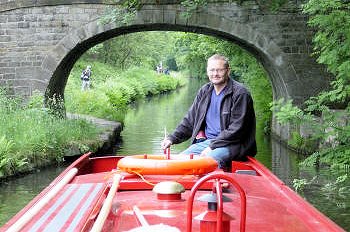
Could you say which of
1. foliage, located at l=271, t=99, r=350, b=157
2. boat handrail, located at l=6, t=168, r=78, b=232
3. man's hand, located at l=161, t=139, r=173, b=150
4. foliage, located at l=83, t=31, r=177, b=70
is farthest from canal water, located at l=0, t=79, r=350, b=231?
foliage, located at l=83, t=31, r=177, b=70

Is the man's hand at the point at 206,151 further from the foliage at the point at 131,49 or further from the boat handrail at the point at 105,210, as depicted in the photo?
the foliage at the point at 131,49

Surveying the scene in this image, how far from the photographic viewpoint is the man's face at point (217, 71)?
4.87m

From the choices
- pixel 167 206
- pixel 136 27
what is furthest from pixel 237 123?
pixel 136 27

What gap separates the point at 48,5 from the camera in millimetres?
14297

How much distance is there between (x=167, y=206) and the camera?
3.53 m

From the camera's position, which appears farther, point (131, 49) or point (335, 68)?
point (131, 49)

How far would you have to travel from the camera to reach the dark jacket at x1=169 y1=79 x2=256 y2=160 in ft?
16.3

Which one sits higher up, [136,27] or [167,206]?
[136,27]

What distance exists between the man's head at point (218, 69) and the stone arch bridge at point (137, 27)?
9.11 metres

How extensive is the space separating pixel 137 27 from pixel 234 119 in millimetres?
9953

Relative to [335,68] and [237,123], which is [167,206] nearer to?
[237,123]

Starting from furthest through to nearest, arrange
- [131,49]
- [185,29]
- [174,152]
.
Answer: [131,49] → [185,29] → [174,152]

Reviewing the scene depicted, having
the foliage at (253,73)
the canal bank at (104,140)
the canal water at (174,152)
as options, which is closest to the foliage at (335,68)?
the canal water at (174,152)

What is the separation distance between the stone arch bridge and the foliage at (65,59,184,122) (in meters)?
2.53
